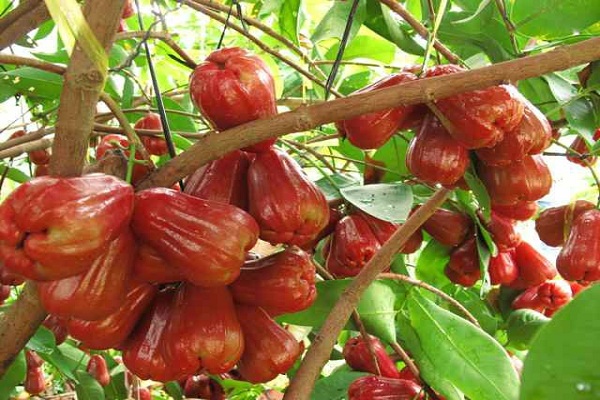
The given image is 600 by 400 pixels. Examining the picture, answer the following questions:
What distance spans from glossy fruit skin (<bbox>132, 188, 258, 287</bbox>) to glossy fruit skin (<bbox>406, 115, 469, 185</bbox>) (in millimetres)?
254

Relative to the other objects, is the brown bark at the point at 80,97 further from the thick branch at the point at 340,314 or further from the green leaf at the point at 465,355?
the green leaf at the point at 465,355

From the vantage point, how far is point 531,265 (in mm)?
1322

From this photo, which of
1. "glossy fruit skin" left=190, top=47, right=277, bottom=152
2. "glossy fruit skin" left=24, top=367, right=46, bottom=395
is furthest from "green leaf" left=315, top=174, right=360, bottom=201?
"glossy fruit skin" left=24, top=367, right=46, bottom=395

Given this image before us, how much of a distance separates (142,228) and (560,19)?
25.7 inches

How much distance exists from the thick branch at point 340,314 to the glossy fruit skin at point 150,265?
197mm

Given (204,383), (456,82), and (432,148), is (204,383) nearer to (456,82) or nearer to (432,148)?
(432,148)

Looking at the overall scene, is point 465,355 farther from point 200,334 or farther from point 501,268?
point 501,268

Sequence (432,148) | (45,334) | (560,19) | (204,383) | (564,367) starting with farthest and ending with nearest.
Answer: (204,383) < (45,334) < (560,19) < (432,148) < (564,367)

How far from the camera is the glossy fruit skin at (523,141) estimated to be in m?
0.74

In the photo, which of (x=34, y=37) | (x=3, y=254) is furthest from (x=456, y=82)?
(x=34, y=37)

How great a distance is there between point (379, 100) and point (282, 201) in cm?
14

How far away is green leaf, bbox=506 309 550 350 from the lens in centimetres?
134

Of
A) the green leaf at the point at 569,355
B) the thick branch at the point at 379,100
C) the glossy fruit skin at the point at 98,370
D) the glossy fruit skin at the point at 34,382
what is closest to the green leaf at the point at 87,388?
the glossy fruit skin at the point at 98,370

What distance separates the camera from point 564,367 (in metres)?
0.33
